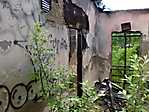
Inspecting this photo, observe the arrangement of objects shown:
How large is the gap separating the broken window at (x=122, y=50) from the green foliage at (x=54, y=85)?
356cm

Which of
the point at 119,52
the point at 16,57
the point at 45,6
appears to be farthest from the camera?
the point at 119,52

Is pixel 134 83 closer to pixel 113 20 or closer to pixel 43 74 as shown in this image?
pixel 43 74

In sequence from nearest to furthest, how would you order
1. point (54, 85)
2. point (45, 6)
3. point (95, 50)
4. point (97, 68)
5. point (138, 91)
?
point (138, 91)
point (54, 85)
point (45, 6)
point (95, 50)
point (97, 68)

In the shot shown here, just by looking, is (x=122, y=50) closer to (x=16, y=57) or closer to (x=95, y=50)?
(x=95, y=50)

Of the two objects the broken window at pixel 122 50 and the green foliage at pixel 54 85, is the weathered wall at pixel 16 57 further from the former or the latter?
the broken window at pixel 122 50

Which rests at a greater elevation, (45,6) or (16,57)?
(45,6)

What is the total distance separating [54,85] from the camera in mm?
3086

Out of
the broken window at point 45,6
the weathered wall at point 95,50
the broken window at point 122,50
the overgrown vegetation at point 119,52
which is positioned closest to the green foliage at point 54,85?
the broken window at point 45,6

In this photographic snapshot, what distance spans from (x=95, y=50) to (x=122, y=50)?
Answer: 108cm

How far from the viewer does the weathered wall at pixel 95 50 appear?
5.71 metres

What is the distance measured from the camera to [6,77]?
2.79m

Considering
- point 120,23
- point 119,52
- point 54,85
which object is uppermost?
point 120,23

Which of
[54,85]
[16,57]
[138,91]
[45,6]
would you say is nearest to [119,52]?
[45,6]

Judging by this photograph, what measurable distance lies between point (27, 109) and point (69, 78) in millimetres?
638
